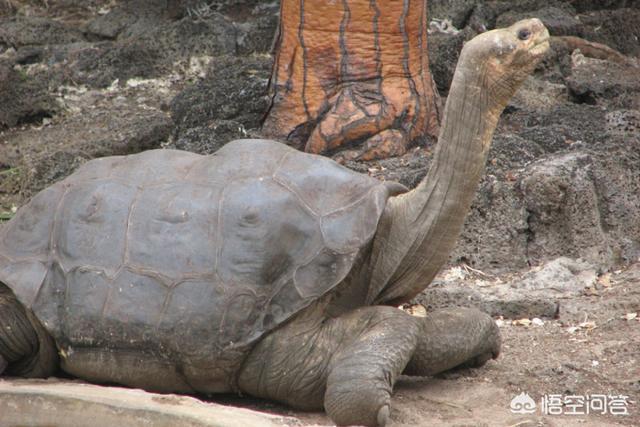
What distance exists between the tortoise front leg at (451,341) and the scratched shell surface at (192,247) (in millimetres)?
437

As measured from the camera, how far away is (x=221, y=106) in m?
6.84

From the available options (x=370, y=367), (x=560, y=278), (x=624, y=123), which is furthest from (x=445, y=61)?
(x=370, y=367)

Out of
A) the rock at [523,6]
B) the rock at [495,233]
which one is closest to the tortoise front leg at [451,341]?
the rock at [495,233]

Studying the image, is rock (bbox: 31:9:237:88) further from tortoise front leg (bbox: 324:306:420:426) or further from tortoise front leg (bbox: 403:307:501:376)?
tortoise front leg (bbox: 324:306:420:426)

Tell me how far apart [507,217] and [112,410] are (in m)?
2.44

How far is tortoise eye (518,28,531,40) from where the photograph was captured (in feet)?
12.2

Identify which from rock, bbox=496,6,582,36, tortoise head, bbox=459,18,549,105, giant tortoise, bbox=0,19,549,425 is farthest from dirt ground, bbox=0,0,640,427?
tortoise head, bbox=459,18,549,105

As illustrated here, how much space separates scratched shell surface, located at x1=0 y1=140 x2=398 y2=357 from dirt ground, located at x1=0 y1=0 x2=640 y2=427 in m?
0.43

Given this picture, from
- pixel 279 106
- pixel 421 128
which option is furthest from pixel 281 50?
pixel 421 128

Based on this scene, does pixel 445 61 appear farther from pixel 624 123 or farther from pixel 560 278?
pixel 560 278

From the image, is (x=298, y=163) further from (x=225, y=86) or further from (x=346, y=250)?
(x=225, y=86)

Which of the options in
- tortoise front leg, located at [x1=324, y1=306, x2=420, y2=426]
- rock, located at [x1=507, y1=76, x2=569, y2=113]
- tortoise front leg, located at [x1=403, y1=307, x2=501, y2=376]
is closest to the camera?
tortoise front leg, located at [x1=324, y1=306, x2=420, y2=426]

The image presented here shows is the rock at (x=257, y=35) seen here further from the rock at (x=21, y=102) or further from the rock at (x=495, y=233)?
the rock at (x=495, y=233)

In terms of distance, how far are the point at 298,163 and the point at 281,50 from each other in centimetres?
210
